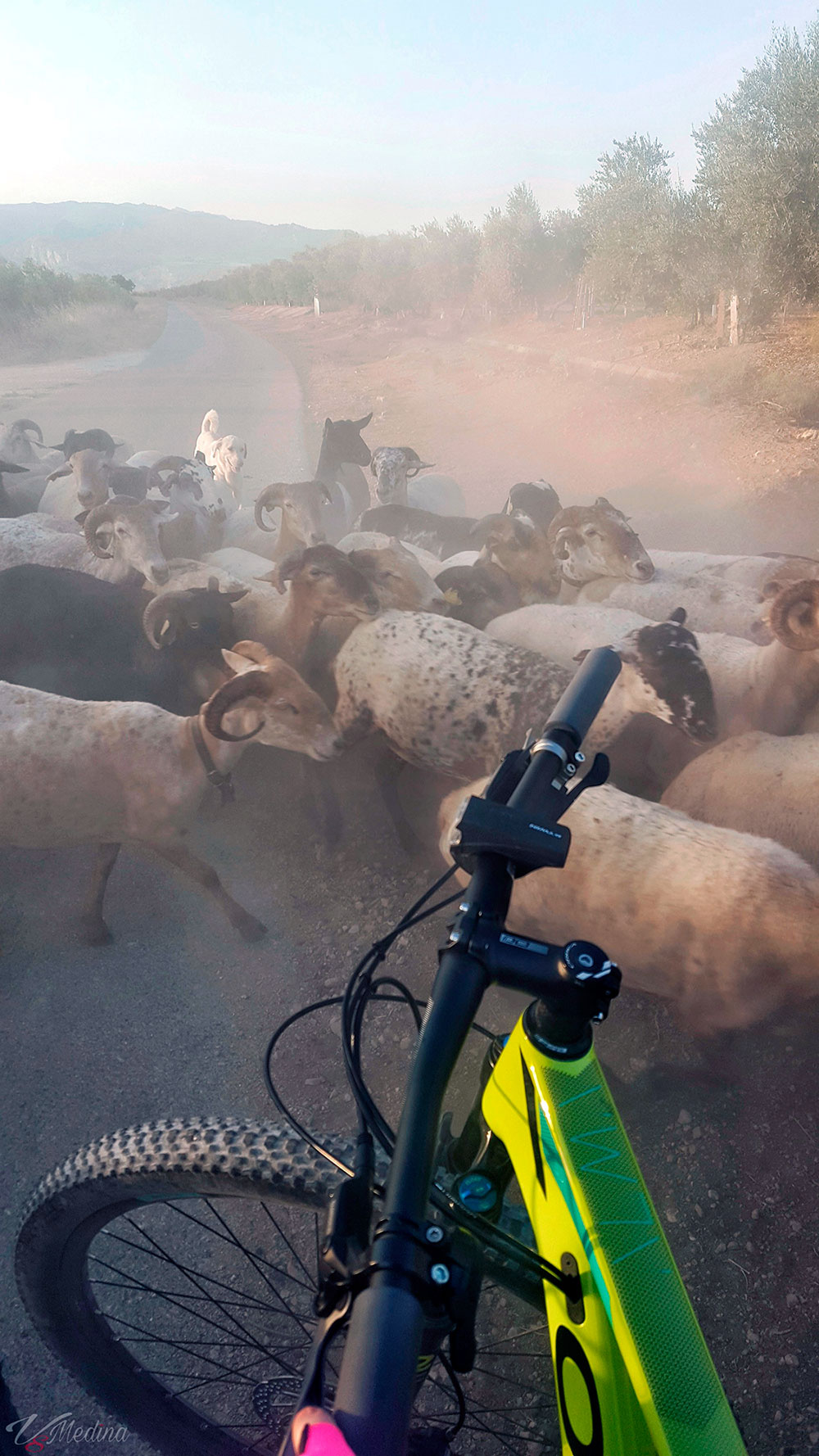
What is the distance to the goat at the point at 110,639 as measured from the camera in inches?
219

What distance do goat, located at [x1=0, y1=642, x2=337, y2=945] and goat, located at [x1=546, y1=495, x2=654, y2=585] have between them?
10.5ft

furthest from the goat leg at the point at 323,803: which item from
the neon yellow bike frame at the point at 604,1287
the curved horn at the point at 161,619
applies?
the neon yellow bike frame at the point at 604,1287

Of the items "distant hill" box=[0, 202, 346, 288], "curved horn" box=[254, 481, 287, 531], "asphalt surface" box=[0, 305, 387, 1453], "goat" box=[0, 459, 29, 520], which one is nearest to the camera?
"asphalt surface" box=[0, 305, 387, 1453]

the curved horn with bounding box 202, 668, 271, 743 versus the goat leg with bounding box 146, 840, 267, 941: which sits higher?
the curved horn with bounding box 202, 668, 271, 743

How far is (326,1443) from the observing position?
78 cm

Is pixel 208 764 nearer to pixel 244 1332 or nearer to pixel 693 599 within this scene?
pixel 244 1332

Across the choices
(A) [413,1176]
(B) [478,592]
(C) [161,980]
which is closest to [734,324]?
(B) [478,592]

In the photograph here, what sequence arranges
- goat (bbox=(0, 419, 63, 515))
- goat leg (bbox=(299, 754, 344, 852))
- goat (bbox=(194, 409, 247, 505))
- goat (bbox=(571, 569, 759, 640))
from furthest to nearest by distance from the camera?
goat (bbox=(194, 409, 247, 505)) < goat (bbox=(0, 419, 63, 515)) < goat (bbox=(571, 569, 759, 640)) < goat leg (bbox=(299, 754, 344, 852))

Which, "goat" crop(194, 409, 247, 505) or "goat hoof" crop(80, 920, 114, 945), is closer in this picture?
"goat hoof" crop(80, 920, 114, 945)

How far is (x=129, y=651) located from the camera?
5863 millimetres

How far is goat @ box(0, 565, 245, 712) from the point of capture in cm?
556

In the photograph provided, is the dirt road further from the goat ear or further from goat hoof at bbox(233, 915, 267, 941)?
the goat ear

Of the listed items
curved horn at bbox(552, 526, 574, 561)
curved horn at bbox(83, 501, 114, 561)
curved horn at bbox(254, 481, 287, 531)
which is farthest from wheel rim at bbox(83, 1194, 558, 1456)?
curved horn at bbox(254, 481, 287, 531)

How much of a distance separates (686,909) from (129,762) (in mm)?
3170
